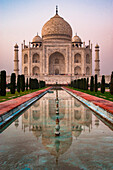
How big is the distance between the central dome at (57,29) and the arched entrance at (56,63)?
3662 mm

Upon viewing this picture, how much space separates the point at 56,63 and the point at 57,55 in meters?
1.70

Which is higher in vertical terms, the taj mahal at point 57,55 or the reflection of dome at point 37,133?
the taj mahal at point 57,55

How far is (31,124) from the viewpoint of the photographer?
4.21 metres

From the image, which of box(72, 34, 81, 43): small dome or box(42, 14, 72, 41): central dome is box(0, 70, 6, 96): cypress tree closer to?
box(42, 14, 72, 41): central dome

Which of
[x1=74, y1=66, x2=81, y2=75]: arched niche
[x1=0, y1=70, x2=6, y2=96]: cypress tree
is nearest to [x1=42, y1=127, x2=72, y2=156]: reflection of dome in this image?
[x1=0, y1=70, x2=6, y2=96]: cypress tree

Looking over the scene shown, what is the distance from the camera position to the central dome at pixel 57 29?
41.6 meters

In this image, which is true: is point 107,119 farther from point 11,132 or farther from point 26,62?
point 26,62

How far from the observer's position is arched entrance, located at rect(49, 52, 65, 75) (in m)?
42.1

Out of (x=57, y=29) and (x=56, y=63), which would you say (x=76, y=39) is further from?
(x=56, y=63)

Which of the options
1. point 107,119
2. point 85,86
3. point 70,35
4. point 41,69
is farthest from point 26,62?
point 107,119

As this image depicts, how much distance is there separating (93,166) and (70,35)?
43.1 meters

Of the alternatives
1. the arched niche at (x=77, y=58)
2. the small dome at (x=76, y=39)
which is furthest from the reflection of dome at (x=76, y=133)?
the small dome at (x=76, y=39)

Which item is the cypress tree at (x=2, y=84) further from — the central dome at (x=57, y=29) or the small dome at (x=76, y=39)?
A: the small dome at (x=76, y=39)

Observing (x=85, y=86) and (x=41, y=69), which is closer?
(x=85, y=86)
